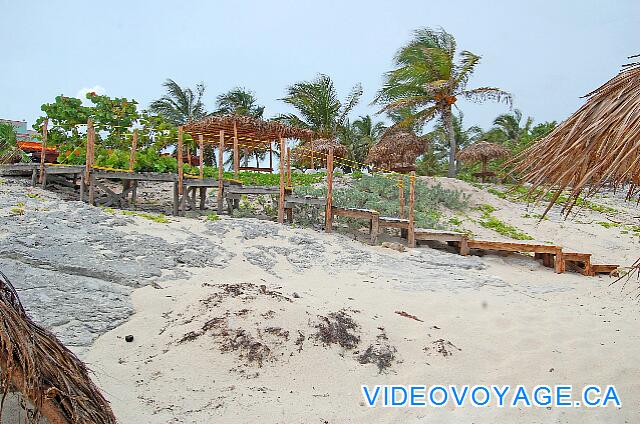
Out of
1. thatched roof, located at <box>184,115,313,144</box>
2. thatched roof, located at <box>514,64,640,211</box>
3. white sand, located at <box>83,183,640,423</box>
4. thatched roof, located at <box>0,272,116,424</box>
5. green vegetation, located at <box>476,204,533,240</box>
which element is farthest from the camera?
thatched roof, located at <box>184,115,313,144</box>

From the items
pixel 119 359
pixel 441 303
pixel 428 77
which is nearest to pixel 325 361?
pixel 119 359

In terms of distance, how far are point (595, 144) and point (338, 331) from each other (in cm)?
256

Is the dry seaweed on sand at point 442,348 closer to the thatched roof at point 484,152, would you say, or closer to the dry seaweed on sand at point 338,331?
the dry seaweed on sand at point 338,331

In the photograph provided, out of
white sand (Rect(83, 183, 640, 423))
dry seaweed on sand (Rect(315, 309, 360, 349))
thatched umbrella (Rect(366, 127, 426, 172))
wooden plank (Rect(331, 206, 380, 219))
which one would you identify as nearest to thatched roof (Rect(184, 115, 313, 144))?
thatched umbrella (Rect(366, 127, 426, 172))

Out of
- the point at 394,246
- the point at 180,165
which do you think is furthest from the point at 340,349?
the point at 180,165

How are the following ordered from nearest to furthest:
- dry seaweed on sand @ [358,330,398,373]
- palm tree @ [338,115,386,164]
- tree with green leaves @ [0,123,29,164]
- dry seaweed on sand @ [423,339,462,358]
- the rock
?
dry seaweed on sand @ [358,330,398,373], dry seaweed on sand @ [423,339,462,358], the rock, tree with green leaves @ [0,123,29,164], palm tree @ [338,115,386,164]

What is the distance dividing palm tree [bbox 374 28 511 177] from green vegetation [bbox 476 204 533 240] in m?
4.31

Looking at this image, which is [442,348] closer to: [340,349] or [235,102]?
[340,349]

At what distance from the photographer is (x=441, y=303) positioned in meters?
5.91

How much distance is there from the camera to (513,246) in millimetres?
8672

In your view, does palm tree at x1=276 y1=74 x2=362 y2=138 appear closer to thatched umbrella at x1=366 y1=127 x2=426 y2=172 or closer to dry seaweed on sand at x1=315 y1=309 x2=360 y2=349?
thatched umbrella at x1=366 y1=127 x2=426 y2=172

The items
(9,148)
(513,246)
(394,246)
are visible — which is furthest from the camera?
A: (9,148)

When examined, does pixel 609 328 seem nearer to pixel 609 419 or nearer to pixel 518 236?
pixel 609 419

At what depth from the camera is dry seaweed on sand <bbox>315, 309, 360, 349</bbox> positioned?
4.27 m
